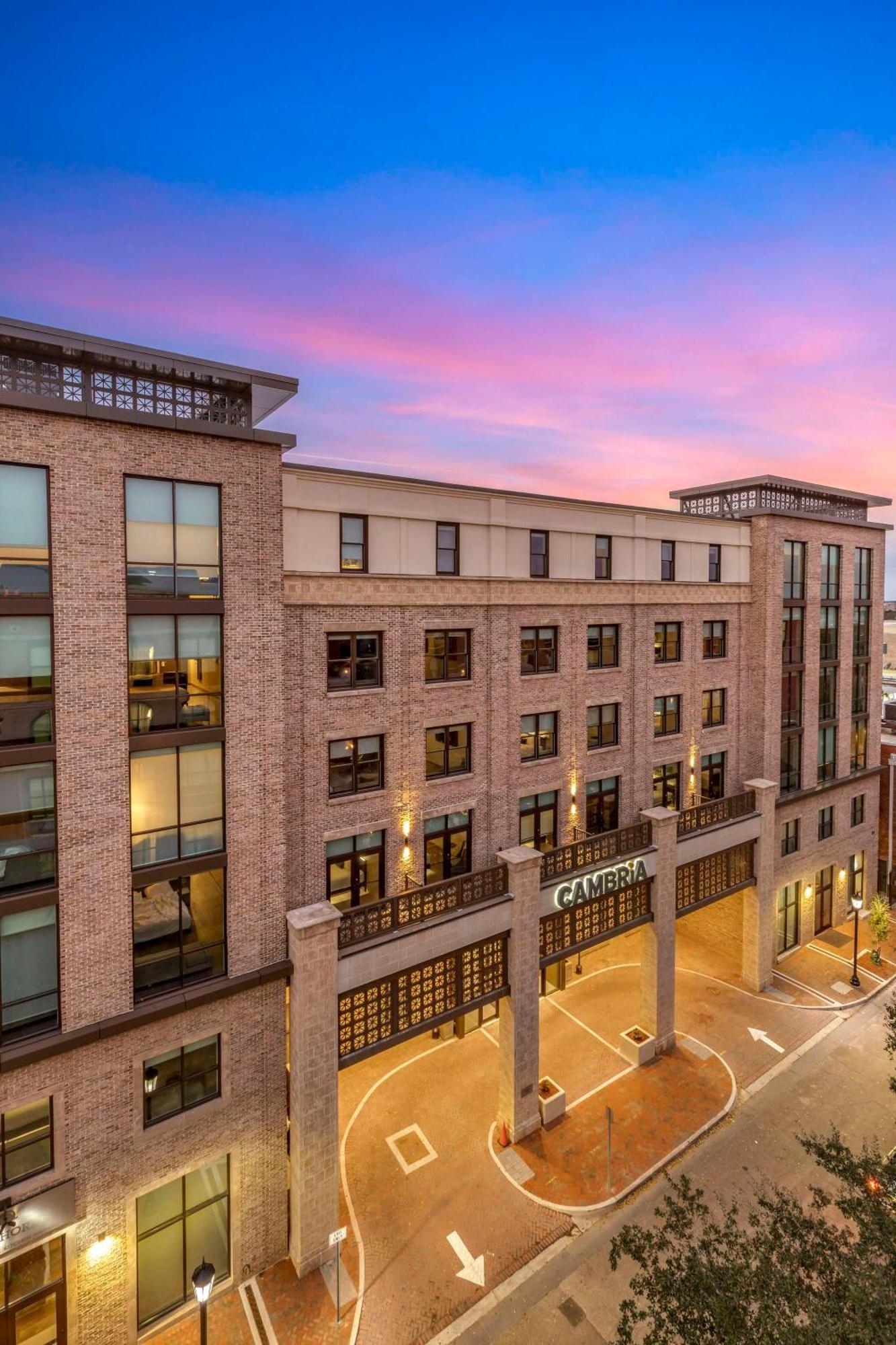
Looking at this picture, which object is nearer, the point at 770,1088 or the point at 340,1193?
the point at 340,1193

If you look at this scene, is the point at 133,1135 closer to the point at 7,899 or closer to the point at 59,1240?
the point at 59,1240

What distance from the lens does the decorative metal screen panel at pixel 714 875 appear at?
25.5m

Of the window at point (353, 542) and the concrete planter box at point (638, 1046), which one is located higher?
the window at point (353, 542)

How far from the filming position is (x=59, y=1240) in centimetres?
1363

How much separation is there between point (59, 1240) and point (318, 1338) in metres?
6.15

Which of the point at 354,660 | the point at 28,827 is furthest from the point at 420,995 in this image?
the point at 28,827

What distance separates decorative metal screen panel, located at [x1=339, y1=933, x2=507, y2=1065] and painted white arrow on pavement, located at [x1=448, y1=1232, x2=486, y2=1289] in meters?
4.88

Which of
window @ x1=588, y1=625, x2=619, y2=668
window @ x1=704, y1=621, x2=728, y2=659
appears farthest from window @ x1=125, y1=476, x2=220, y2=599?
window @ x1=704, y1=621, x2=728, y2=659

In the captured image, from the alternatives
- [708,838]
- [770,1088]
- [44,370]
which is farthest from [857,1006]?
[44,370]

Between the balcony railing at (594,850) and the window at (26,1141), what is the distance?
46.3 ft

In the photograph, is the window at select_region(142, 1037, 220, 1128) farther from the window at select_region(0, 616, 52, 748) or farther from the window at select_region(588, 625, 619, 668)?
the window at select_region(588, 625, 619, 668)

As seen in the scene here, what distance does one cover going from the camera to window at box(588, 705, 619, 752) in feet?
79.7

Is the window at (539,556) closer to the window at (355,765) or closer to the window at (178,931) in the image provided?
the window at (355,765)

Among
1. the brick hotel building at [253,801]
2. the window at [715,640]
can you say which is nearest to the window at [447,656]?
the brick hotel building at [253,801]
